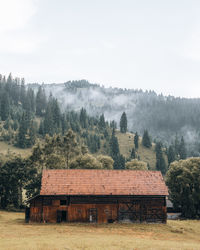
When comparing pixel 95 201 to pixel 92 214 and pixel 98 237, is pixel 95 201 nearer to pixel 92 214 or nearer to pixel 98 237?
pixel 92 214

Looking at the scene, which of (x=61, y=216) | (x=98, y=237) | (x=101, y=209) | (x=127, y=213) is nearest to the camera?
(x=98, y=237)

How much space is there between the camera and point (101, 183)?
1677 inches

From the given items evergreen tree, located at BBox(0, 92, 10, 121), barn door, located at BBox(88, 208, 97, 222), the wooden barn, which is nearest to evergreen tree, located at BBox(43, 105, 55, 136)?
evergreen tree, located at BBox(0, 92, 10, 121)

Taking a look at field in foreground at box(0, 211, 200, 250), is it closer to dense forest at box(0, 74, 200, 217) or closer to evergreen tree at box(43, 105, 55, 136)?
dense forest at box(0, 74, 200, 217)

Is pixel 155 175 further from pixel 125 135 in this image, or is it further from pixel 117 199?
pixel 125 135

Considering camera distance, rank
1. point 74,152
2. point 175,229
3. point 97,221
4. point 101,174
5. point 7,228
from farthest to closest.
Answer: point 74,152, point 101,174, point 97,221, point 175,229, point 7,228

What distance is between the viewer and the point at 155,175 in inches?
1795

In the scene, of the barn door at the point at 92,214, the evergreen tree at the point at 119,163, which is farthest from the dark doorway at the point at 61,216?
the evergreen tree at the point at 119,163

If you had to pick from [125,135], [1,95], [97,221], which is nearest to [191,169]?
[97,221]

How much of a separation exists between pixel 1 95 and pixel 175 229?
163254 mm

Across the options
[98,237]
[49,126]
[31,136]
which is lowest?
[98,237]

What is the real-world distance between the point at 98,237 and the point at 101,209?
1090cm

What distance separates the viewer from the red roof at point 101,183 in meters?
40.9

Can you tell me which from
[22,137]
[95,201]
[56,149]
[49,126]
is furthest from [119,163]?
[95,201]
